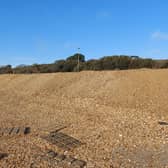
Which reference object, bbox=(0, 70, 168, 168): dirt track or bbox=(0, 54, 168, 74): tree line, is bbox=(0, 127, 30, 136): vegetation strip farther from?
bbox=(0, 54, 168, 74): tree line

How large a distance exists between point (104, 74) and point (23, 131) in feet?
47.1

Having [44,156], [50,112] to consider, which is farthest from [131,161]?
[50,112]

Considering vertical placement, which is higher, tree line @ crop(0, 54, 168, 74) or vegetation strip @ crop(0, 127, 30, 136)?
tree line @ crop(0, 54, 168, 74)

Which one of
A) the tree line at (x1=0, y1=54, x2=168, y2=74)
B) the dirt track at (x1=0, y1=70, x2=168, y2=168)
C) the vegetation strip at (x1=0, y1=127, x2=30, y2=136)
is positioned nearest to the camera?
the dirt track at (x1=0, y1=70, x2=168, y2=168)

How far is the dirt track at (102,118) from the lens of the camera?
7227mm

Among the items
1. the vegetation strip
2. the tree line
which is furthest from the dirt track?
the tree line

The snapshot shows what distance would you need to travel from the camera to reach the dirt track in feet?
23.7

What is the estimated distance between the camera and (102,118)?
11.9m

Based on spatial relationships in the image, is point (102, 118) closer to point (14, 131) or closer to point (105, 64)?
point (14, 131)

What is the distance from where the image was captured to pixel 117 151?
7531 mm

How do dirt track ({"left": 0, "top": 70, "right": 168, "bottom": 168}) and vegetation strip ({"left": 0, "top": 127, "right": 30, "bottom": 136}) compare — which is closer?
dirt track ({"left": 0, "top": 70, "right": 168, "bottom": 168})

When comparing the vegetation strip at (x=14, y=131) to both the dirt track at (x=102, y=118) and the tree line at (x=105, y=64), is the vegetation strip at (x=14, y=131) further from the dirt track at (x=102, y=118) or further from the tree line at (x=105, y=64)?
the tree line at (x=105, y=64)

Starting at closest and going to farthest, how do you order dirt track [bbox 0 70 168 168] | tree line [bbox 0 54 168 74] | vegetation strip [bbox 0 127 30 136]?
dirt track [bbox 0 70 168 168] < vegetation strip [bbox 0 127 30 136] < tree line [bbox 0 54 168 74]

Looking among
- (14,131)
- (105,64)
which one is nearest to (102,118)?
(14,131)
